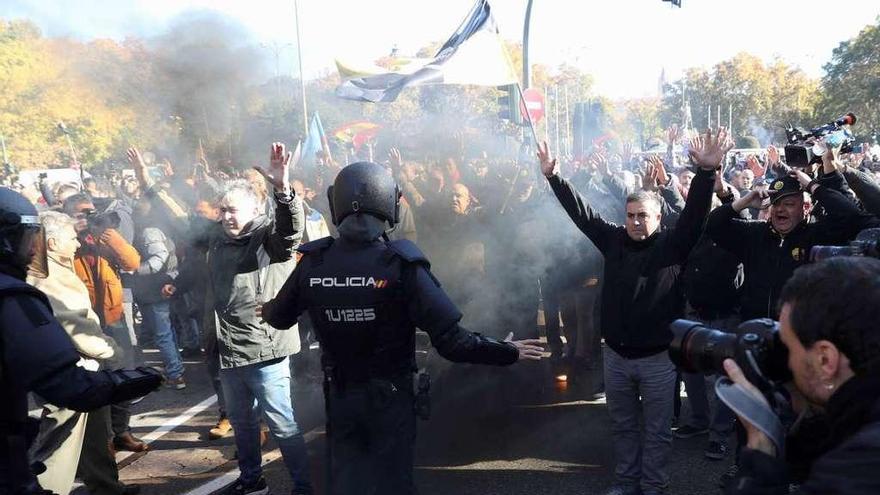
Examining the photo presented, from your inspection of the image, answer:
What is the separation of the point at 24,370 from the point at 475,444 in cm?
323

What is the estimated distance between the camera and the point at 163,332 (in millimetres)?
6211

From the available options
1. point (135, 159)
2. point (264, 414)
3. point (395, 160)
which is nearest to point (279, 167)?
point (264, 414)

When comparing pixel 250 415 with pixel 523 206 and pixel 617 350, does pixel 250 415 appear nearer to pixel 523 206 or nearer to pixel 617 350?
pixel 617 350

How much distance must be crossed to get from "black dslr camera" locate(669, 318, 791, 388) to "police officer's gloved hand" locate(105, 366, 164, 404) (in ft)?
6.24

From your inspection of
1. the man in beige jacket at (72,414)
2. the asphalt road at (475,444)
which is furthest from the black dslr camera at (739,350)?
the man in beige jacket at (72,414)

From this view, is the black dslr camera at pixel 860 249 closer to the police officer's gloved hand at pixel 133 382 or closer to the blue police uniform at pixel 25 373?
the police officer's gloved hand at pixel 133 382

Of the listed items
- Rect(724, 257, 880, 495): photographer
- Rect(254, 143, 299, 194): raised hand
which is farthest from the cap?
Rect(254, 143, 299, 194): raised hand

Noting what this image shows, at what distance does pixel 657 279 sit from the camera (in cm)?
368

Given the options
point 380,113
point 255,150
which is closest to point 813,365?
point 255,150

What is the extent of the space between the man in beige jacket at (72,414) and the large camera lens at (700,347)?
294cm

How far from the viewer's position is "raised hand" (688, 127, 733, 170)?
345cm

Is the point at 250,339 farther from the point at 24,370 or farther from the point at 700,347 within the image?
the point at 700,347

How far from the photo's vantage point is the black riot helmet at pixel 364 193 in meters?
2.81

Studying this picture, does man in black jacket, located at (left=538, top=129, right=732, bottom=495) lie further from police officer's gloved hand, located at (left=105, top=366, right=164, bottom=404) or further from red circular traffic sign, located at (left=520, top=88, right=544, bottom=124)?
red circular traffic sign, located at (left=520, top=88, right=544, bottom=124)
